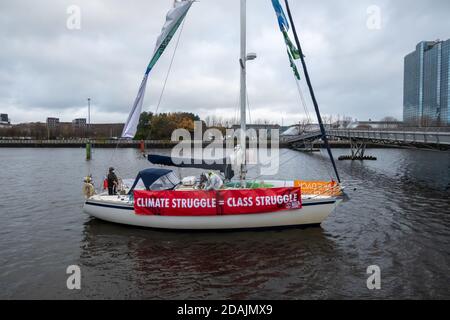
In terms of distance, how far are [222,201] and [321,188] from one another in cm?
533

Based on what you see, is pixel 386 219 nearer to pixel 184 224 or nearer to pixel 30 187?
pixel 184 224

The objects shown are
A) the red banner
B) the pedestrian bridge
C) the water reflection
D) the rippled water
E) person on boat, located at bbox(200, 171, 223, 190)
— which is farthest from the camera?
the pedestrian bridge

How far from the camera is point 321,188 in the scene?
651 inches

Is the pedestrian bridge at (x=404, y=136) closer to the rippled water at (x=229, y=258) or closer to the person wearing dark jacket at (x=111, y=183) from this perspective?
the rippled water at (x=229, y=258)

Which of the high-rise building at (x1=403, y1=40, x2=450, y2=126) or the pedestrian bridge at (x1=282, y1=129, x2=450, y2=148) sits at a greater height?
the high-rise building at (x1=403, y1=40, x2=450, y2=126)

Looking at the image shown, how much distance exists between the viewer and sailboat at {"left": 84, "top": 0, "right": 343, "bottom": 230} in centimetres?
1440

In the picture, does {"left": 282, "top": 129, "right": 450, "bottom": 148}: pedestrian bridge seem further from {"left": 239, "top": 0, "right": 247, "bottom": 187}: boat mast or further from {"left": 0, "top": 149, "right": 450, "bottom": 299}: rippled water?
{"left": 239, "top": 0, "right": 247, "bottom": 187}: boat mast

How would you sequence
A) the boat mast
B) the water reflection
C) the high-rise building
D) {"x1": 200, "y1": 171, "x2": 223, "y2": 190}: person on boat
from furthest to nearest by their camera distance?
the high-rise building < the boat mast < {"x1": 200, "y1": 171, "x2": 223, "y2": 190}: person on boat < the water reflection

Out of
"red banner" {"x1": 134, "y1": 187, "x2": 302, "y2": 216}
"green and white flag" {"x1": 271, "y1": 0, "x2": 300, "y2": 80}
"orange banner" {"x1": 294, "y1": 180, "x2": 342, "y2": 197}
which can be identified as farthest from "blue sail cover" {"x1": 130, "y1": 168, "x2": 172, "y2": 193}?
"green and white flag" {"x1": 271, "y1": 0, "x2": 300, "y2": 80}

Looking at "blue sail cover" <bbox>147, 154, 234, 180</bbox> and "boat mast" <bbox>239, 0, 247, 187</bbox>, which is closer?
"boat mast" <bbox>239, 0, 247, 187</bbox>

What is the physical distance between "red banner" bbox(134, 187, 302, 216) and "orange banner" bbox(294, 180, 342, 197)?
182 centimetres

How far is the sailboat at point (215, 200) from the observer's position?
1440 centimetres

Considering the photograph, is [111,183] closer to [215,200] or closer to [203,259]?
[215,200]

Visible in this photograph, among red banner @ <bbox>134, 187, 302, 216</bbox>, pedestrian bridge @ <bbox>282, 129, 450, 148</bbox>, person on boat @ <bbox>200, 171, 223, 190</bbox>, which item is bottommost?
red banner @ <bbox>134, 187, 302, 216</bbox>
